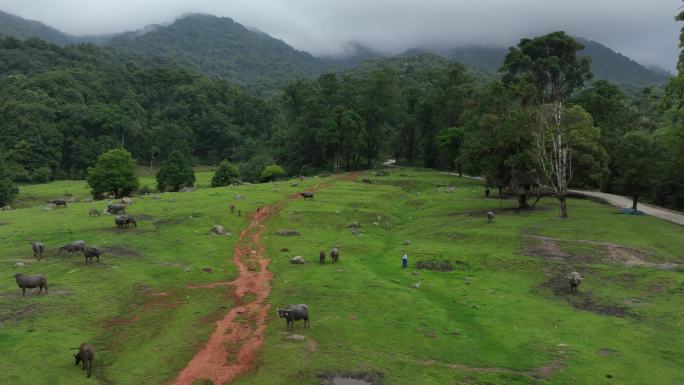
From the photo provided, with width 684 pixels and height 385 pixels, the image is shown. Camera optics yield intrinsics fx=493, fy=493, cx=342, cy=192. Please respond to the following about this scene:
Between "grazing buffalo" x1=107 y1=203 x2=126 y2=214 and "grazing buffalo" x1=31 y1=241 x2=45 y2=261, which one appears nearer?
"grazing buffalo" x1=31 y1=241 x2=45 y2=261

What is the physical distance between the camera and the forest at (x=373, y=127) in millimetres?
63594

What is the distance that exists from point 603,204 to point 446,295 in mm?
47063

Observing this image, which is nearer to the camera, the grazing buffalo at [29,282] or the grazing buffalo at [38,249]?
the grazing buffalo at [29,282]

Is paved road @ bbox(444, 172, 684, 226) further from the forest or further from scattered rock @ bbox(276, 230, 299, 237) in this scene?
scattered rock @ bbox(276, 230, 299, 237)

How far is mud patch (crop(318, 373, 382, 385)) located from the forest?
4024 centimetres

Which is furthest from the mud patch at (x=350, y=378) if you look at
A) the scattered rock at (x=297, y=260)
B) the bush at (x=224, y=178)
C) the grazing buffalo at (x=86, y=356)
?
the bush at (x=224, y=178)

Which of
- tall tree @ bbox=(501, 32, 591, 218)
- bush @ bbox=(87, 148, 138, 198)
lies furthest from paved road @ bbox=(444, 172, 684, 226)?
bush @ bbox=(87, 148, 138, 198)

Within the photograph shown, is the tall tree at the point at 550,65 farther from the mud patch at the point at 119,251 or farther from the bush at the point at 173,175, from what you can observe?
the mud patch at the point at 119,251

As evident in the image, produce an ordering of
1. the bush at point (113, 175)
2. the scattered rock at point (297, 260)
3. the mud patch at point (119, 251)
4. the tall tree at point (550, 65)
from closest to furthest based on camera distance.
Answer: the mud patch at point (119, 251) < the scattered rock at point (297, 260) < the bush at point (113, 175) < the tall tree at point (550, 65)

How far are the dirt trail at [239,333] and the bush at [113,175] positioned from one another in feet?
151

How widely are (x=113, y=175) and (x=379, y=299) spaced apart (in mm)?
64801

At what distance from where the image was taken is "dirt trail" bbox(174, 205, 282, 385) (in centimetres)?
2331

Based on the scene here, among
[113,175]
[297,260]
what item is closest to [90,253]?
[297,260]

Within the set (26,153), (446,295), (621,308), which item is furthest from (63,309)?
(26,153)
